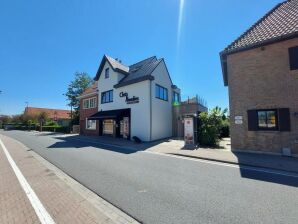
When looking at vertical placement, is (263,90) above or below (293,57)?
below

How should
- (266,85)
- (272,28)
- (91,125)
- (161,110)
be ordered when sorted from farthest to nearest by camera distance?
(91,125) → (161,110) → (272,28) → (266,85)

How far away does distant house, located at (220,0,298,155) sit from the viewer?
10773 mm

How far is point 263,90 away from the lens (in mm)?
11688

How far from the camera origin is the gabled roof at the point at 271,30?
36.6 ft

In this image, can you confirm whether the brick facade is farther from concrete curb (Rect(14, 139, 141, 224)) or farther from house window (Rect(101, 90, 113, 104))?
house window (Rect(101, 90, 113, 104))

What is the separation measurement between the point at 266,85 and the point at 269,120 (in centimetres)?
217

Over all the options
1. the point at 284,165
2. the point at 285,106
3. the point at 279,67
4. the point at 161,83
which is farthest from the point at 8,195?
the point at 161,83

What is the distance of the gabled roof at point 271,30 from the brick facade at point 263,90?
461 millimetres

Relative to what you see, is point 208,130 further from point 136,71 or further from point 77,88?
point 77,88

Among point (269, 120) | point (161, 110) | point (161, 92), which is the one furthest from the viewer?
point (161, 92)

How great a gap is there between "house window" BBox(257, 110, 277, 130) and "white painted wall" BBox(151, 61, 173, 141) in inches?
386

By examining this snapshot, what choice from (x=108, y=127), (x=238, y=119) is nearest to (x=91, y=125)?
(x=108, y=127)

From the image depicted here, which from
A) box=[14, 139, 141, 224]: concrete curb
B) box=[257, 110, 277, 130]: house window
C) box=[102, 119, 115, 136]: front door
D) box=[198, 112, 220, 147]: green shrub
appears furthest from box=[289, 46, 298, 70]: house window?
box=[102, 119, 115, 136]: front door

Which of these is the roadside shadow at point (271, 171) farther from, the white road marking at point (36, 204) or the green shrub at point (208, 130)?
the white road marking at point (36, 204)
